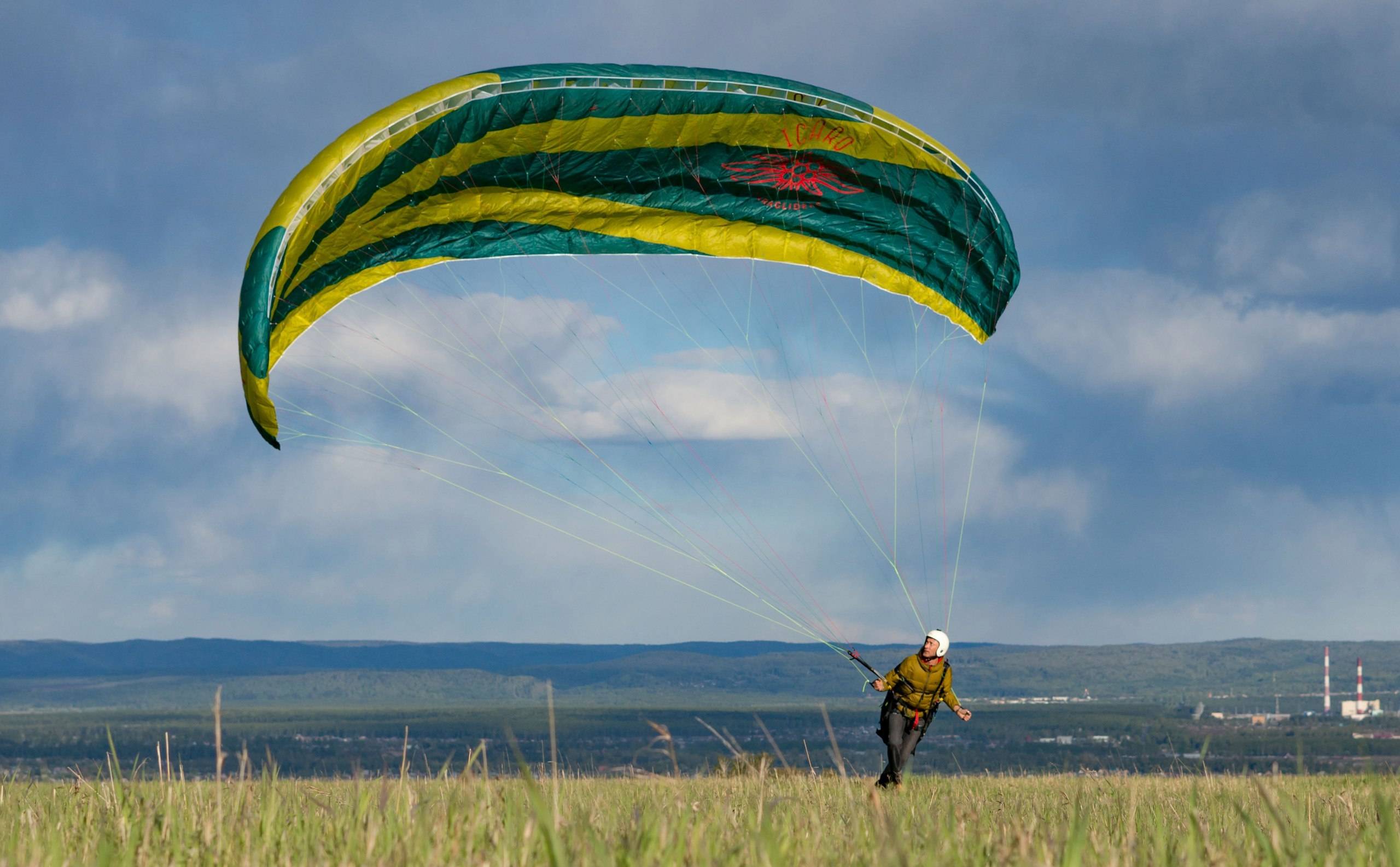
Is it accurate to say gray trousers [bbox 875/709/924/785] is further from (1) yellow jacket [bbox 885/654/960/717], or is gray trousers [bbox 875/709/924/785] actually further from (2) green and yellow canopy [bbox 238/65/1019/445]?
(2) green and yellow canopy [bbox 238/65/1019/445]

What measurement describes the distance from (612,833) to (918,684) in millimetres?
9130

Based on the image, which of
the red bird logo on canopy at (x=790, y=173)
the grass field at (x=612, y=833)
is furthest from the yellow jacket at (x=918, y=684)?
the grass field at (x=612, y=833)

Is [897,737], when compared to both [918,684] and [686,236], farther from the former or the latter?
[686,236]

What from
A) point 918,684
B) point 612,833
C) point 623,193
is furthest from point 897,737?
point 612,833

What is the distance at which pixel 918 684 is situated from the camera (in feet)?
44.5

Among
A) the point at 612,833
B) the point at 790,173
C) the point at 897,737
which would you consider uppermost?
the point at 790,173

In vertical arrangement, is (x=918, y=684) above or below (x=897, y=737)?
above

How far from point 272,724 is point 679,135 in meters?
193

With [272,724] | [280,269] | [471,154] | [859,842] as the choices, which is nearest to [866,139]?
[471,154]

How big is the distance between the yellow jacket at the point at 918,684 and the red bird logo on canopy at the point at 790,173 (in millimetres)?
5123

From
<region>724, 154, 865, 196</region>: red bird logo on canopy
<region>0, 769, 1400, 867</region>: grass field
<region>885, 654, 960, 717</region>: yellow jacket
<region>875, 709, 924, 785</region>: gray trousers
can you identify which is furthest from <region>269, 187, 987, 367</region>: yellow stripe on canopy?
<region>0, 769, 1400, 867</region>: grass field

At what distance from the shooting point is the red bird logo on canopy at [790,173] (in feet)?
45.1

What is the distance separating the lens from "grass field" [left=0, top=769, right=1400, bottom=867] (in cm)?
411

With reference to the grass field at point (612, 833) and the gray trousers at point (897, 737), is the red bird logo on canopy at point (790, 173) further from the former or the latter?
the grass field at point (612, 833)
